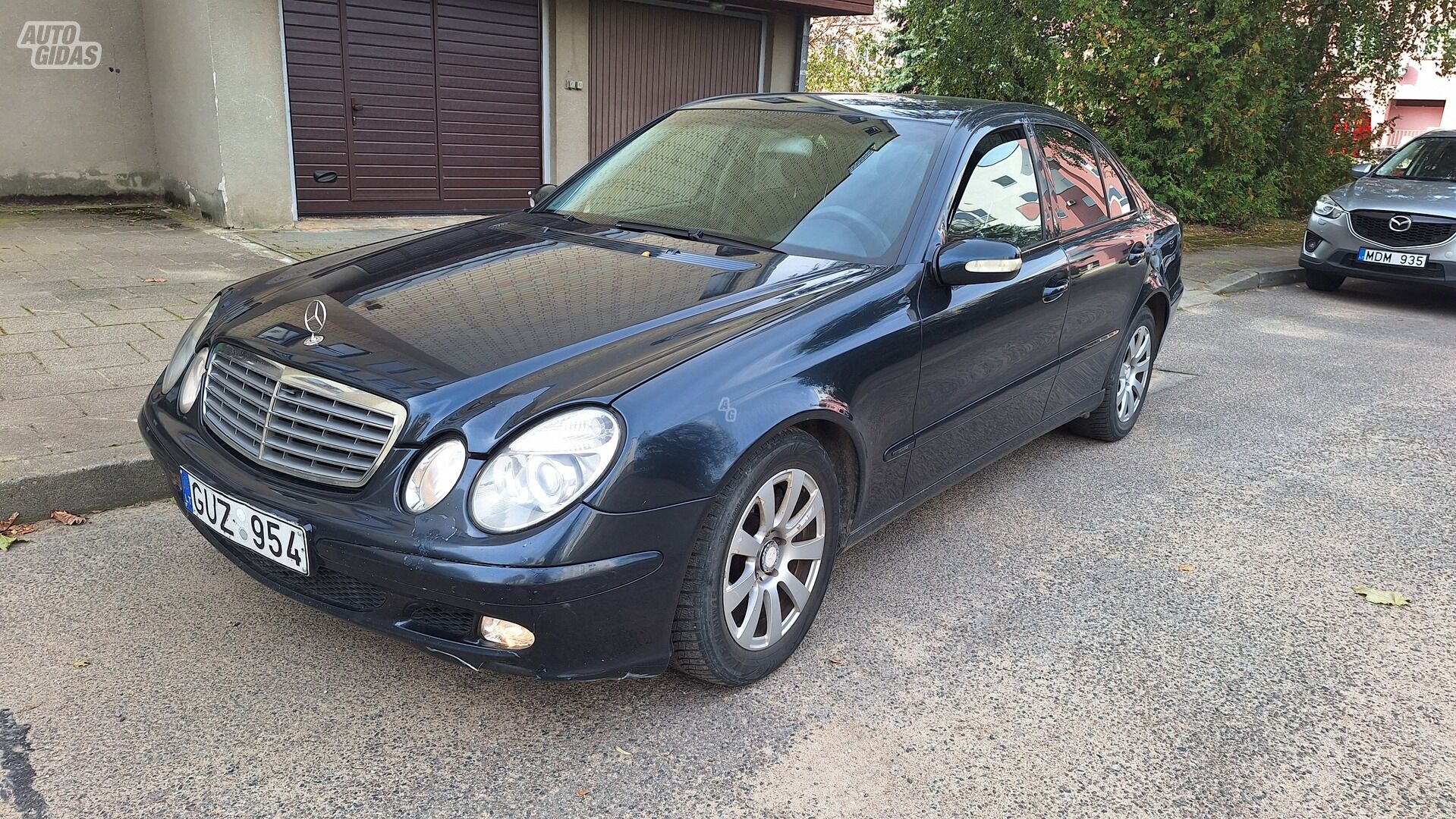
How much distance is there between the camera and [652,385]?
241cm

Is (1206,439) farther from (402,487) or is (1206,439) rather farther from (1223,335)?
(402,487)

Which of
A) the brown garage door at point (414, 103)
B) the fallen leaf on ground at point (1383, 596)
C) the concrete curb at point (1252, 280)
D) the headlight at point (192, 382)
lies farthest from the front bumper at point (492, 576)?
the concrete curb at point (1252, 280)

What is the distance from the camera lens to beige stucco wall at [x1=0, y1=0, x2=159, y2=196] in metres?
9.20

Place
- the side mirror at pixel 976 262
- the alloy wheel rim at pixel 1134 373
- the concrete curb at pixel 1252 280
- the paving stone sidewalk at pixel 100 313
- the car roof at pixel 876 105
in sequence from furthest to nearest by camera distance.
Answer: the concrete curb at pixel 1252 280, the alloy wheel rim at pixel 1134 373, the car roof at pixel 876 105, the paving stone sidewalk at pixel 100 313, the side mirror at pixel 976 262

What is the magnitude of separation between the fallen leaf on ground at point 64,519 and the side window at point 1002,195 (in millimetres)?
3190

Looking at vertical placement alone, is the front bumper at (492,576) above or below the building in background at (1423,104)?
below

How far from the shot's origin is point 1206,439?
5.22m

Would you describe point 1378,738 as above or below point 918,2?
below

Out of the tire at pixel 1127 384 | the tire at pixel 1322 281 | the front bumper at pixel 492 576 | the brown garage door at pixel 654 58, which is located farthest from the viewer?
the brown garage door at pixel 654 58

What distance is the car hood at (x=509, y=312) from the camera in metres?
2.41

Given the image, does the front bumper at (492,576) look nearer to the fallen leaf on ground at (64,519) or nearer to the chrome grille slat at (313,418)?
the chrome grille slat at (313,418)

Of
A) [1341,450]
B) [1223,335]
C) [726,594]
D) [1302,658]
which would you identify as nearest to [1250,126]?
[1223,335]

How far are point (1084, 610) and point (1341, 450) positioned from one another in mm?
2596

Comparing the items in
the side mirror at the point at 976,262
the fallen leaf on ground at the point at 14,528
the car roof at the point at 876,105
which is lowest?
the fallen leaf on ground at the point at 14,528
